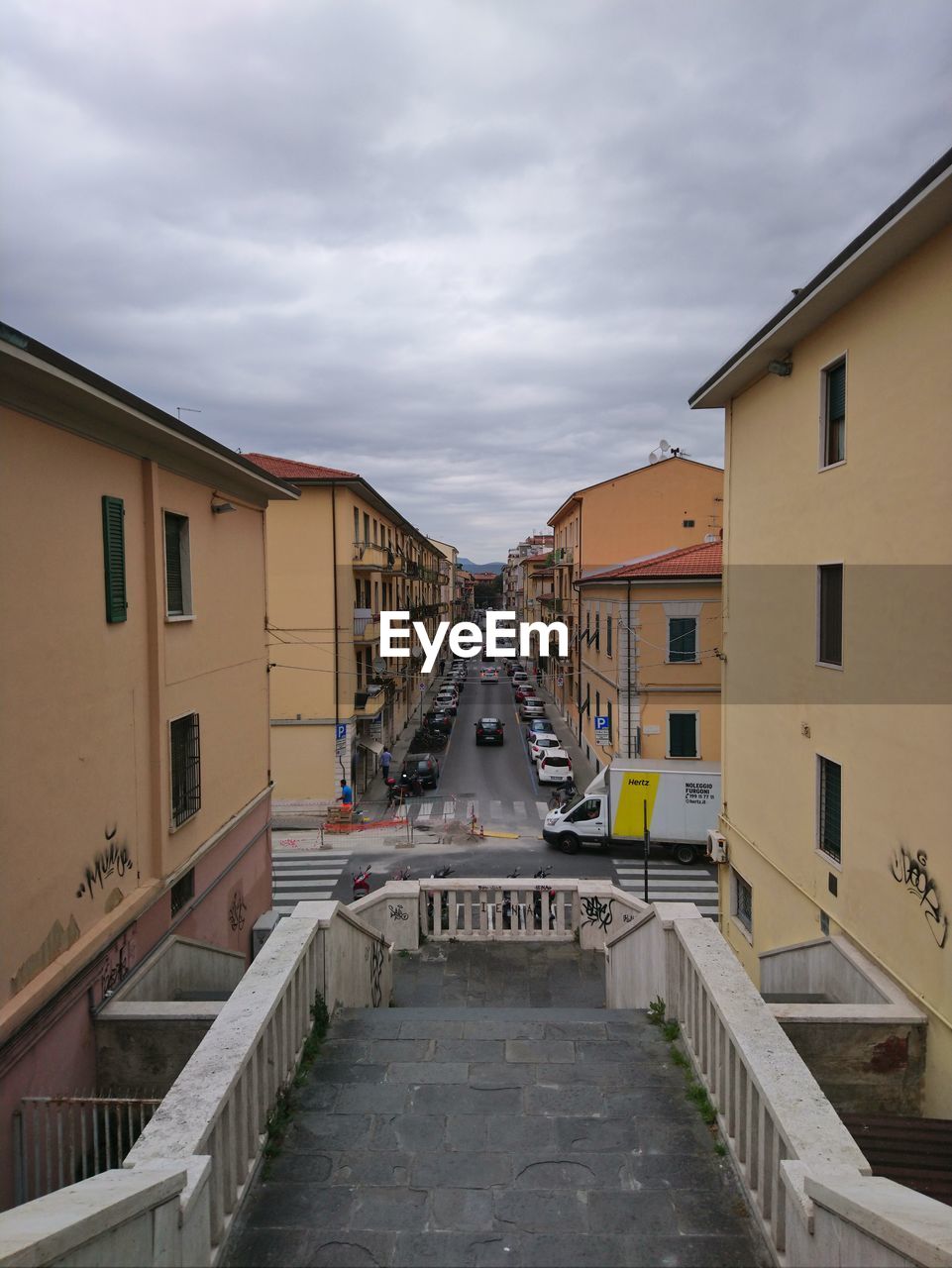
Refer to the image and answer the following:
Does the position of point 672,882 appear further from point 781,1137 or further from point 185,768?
point 781,1137

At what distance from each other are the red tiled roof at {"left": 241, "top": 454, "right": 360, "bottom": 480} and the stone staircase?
2213 centimetres

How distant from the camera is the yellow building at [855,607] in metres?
7.56

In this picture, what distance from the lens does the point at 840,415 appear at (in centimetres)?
992

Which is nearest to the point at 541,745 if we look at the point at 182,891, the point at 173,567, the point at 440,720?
the point at 440,720

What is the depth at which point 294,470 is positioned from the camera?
A: 28.4 meters

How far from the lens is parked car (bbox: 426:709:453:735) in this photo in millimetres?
43597

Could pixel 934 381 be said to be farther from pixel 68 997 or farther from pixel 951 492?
pixel 68 997

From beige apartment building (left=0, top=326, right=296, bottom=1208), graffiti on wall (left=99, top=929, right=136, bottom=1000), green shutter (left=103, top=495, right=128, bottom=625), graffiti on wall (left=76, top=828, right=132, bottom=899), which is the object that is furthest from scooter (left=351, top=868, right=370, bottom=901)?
green shutter (left=103, top=495, right=128, bottom=625)

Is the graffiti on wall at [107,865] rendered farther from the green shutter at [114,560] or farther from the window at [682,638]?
the window at [682,638]

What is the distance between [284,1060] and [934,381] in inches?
306

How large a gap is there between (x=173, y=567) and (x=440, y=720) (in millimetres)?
34106

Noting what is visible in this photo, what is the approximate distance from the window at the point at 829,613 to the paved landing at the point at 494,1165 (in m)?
5.34

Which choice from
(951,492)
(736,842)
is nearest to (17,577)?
(951,492)

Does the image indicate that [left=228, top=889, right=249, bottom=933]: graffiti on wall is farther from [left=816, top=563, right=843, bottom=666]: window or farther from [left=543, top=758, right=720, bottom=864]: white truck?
[left=543, top=758, right=720, bottom=864]: white truck
